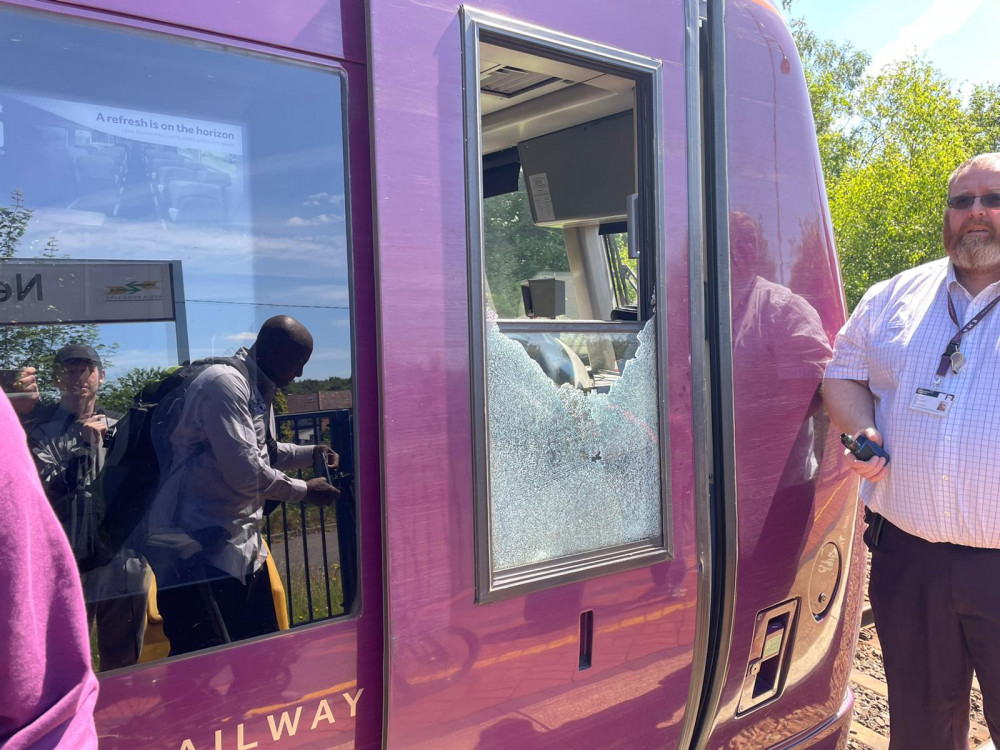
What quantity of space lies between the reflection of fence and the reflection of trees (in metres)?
0.37

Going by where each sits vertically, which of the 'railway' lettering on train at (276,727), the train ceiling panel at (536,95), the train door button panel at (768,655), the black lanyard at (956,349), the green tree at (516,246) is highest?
the train ceiling panel at (536,95)

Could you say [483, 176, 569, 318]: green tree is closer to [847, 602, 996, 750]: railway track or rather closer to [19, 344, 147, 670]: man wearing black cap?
[19, 344, 147, 670]: man wearing black cap

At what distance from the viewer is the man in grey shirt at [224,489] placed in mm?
1391

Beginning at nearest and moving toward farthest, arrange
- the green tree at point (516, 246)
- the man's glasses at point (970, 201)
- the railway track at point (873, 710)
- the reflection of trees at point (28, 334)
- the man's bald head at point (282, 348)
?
1. the reflection of trees at point (28, 334)
2. the man's bald head at point (282, 348)
3. the man's glasses at point (970, 201)
4. the green tree at point (516, 246)
5. the railway track at point (873, 710)

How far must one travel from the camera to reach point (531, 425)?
1.75m

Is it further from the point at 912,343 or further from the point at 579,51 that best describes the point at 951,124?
the point at 579,51

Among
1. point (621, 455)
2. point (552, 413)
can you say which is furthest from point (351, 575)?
point (621, 455)

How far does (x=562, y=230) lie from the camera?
3514 millimetres

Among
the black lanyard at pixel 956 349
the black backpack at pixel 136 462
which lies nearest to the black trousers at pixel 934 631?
the black lanyard at pixel 956 349

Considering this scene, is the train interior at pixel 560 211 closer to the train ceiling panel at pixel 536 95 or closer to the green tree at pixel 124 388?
the train ceiling panel at pixel 536 95

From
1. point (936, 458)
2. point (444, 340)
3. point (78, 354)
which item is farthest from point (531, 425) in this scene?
point (936, 458)

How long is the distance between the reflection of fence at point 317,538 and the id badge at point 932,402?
1.71 m

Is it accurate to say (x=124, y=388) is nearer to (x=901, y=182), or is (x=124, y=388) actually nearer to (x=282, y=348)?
(x=282, y=348)

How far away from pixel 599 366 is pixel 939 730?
171 centimetres
